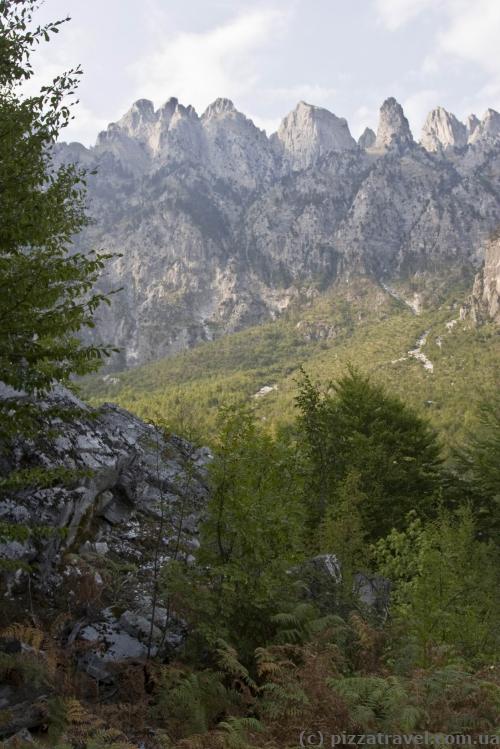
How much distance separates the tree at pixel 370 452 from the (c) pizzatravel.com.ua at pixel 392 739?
500 inches

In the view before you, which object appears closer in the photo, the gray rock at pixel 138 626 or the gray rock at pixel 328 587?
the gray rock at pixel 138 626

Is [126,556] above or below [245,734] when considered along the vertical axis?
above

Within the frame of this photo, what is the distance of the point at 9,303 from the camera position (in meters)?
5.87

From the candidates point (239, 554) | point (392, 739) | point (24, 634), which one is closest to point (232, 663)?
point (239, 554)

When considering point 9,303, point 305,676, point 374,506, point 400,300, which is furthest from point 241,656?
point 400,300

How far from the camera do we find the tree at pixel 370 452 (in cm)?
2047

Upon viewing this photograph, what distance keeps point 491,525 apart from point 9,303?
2431 cm

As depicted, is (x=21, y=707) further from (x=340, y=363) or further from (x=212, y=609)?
(x=340, y=363)

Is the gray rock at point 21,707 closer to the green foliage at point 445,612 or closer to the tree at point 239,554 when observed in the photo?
the tree at point 239,554

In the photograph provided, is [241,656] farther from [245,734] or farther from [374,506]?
[374,506]

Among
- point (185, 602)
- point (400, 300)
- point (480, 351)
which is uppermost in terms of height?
point (400, 300)

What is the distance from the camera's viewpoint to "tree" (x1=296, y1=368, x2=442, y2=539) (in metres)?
20.5

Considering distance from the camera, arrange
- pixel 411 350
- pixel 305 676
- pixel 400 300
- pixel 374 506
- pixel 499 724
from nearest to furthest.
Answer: pixel 499 724 → pixel 305 676 → pixel 374 506 → pixel 411 350 → pixel 400 300

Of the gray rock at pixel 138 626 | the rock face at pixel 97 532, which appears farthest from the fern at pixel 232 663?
the gray rock at pixel 138 626
